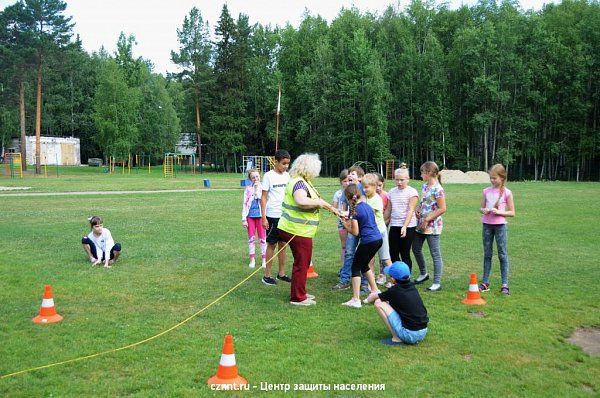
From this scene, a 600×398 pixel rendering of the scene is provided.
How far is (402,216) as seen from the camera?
7918 mm

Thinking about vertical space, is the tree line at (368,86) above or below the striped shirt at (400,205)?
above

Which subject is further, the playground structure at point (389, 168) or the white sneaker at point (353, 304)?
the playground structure at point (389, 168)

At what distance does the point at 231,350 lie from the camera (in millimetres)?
4395

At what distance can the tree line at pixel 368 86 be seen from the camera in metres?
48.1

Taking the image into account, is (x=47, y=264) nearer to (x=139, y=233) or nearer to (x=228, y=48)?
(x=139, y=233)

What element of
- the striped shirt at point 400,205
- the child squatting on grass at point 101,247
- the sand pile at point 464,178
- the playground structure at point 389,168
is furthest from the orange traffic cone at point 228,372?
the playground structure at point 389,168

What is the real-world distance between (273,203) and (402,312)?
11.8 ft

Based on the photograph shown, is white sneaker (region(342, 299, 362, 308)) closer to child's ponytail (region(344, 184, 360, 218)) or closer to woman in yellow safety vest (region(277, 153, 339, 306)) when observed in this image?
woman in yellow safety vest (region(277, 153, 339, 306))

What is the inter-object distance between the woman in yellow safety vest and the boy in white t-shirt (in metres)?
1.05

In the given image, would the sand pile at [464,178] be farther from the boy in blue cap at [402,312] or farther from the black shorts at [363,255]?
the boy in blue cap at [402,312]

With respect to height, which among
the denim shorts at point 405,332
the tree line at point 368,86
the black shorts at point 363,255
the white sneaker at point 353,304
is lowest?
the white sneaker at point 353,304

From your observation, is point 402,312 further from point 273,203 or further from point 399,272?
point 273,203

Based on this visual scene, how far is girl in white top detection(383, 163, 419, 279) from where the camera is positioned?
7.87 m

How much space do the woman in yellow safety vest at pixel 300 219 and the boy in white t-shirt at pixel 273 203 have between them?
1.05 m
